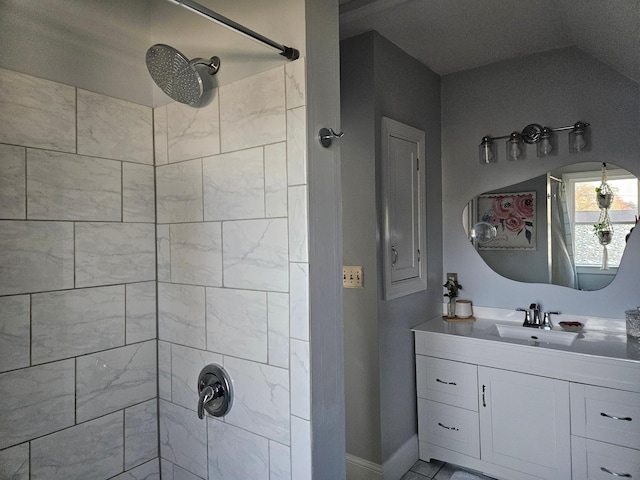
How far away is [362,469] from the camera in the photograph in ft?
7.40

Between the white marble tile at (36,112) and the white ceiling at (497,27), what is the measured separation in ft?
4.45

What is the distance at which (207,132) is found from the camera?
54.9 inches

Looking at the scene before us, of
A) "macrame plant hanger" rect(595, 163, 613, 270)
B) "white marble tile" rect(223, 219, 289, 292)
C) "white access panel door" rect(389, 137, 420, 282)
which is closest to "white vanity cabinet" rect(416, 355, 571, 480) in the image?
"white access panel door" rect(389, 137, 420, 282)

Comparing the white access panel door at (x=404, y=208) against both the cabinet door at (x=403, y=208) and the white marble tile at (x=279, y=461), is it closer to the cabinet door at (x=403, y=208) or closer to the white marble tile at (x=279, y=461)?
the cabinet door at (x=403, y=208)

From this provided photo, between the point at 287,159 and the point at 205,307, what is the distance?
1.92 ft

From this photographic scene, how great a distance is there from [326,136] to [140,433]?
1.22m

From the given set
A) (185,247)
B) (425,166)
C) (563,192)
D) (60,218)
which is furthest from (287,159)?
(563,192)

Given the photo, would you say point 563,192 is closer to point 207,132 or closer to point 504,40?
point 504,40

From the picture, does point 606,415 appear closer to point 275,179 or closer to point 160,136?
point 275,179

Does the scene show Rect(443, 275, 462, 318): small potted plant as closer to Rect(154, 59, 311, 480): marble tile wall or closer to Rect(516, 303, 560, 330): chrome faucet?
Rect(516, 303, 560, 330): chrome faucet

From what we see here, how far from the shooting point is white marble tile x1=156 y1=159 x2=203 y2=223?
1424mm

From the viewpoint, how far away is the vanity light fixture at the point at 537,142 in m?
2.36

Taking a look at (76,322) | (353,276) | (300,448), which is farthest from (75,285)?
(353,276)

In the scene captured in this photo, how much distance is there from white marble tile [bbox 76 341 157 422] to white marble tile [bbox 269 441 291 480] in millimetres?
561
